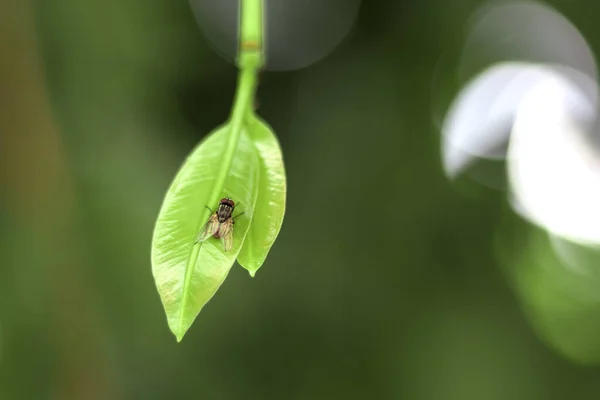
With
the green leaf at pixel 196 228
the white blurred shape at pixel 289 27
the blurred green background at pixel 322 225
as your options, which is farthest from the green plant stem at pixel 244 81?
the white blurred shape at pixel 289 27

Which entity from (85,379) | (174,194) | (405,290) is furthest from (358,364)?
(174,194)

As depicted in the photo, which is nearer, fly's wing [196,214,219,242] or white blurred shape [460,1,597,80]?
fly's wing [196,214,219,242]

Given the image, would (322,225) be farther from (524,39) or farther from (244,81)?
(244,81)

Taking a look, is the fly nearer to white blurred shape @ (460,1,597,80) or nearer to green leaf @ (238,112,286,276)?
green leaf @ (238,112,286,276)

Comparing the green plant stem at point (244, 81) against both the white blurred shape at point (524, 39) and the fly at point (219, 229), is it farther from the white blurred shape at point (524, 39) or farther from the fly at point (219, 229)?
the white blurred shape at point (524, 39)

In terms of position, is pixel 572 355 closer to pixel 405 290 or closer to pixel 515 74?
pixel 405 290

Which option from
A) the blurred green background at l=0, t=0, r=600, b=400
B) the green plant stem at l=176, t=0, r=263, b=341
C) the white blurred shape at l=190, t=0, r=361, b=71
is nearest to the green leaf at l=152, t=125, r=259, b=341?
the green plant stem at l=176, t=0, r=263, b=341
